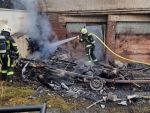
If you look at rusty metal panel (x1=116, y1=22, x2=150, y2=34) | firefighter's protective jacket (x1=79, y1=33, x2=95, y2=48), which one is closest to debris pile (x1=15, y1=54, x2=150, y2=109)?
firefighter's protective jacket (x1=79, y1=33, x2=95, y2=48)

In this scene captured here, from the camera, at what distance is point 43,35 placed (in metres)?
10.9

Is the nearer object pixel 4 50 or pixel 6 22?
pixel 4 50

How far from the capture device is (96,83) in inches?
246

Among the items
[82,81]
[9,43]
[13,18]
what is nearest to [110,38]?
[82,81]

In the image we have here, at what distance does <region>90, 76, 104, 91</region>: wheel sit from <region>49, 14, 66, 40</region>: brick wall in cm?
522

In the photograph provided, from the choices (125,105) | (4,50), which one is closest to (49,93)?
(4,50)

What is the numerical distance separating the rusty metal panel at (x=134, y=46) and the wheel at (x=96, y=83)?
4848 mm

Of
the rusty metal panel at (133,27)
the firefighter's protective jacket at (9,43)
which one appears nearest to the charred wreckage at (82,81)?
the firefighter's protective jacket at (9,43)

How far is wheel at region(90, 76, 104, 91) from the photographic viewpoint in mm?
6216

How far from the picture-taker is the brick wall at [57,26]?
422 inches

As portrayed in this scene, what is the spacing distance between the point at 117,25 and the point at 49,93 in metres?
6.20

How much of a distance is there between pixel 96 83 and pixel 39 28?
231 inches

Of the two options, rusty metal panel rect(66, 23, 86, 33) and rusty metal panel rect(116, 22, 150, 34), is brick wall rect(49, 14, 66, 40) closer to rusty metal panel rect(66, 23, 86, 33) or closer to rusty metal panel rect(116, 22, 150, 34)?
rusty metal panel rect(66, 23, 86, 33)

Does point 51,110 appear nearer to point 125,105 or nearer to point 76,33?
point 125,105
